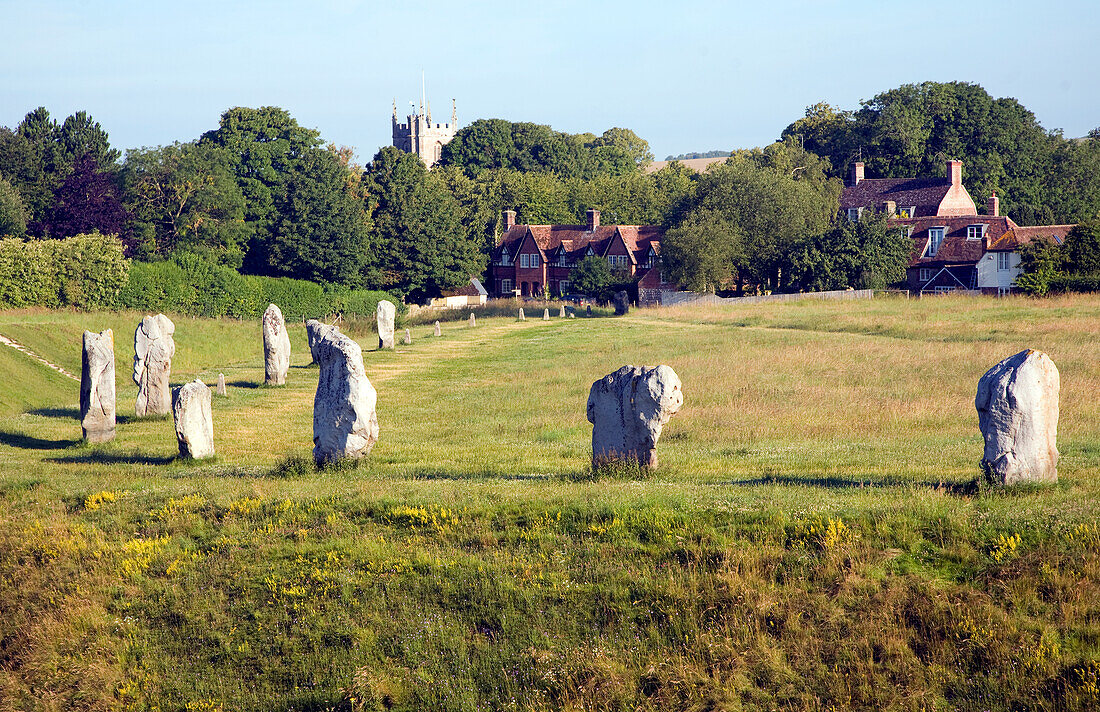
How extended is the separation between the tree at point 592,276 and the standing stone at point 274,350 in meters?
53.8

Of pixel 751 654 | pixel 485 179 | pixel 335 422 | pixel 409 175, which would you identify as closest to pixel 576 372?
pixel 335 422

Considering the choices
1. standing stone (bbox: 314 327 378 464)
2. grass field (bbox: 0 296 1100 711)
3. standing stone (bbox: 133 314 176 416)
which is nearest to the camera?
grass field (bbox: 0 296 1100 711)

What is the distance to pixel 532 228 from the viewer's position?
10756 centimetres

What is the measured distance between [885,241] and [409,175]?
4254 cm

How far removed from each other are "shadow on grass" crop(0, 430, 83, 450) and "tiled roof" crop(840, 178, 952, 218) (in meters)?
81.0

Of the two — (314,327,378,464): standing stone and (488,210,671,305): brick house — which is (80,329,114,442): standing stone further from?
(488,210,671,305): brick house

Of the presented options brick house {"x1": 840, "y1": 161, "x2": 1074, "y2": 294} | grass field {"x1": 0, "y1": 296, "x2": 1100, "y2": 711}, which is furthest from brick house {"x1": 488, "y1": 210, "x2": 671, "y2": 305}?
grass field {"x1": 0, "y1": 296, "x2": 1100, "y2": 711}

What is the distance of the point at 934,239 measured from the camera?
82.8m

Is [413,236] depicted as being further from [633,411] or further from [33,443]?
[633,411]

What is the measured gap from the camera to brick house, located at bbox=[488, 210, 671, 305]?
319 ft

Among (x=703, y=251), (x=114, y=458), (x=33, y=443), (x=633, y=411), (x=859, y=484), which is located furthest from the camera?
(x=703, y=251)

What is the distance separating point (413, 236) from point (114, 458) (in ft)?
218

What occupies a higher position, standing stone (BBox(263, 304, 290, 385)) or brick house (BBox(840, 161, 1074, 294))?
brick house (BBox(840, 161, 1074, 294))

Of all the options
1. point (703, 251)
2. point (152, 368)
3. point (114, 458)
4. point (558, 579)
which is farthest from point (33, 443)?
point (703, 251)
